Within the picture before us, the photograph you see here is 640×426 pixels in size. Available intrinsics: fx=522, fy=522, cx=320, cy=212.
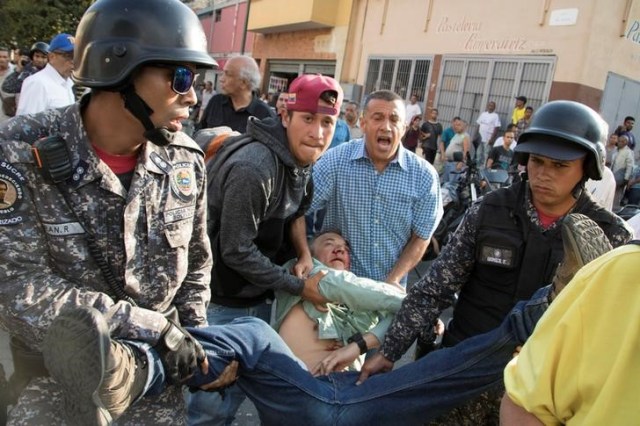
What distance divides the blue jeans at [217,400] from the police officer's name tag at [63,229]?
1100mm

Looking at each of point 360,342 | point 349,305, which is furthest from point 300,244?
point 360,342

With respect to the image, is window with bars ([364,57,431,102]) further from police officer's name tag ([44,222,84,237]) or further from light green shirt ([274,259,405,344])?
police officer's name tag ([44,222,84,237])

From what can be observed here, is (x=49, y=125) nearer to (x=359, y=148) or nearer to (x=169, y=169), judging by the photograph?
(x=169, y=169)

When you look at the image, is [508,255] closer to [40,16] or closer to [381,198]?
[381,198]

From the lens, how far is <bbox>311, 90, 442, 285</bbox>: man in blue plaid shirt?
113 inches

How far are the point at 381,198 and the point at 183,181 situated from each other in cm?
135

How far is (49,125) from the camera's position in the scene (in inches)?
60.5

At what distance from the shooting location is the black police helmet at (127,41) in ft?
5.19

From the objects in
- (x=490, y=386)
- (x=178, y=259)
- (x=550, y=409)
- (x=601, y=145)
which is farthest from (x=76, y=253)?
(x=601, y=145)

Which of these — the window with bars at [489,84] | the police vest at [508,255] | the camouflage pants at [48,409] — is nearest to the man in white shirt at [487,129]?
the window with bars at [489,84]

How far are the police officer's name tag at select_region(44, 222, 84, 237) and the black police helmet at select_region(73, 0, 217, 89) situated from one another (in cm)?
43

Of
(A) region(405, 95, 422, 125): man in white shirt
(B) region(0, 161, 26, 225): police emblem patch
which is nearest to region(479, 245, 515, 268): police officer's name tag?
(B) region(0, 161, 26, 225): police emblem patch

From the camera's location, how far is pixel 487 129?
12016 millimetres

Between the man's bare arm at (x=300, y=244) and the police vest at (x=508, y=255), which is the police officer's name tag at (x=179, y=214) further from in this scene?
the police vest at (x=508, y=255)
